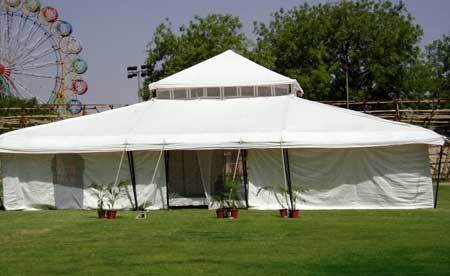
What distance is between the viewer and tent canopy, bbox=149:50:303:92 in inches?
817

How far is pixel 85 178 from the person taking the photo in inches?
743

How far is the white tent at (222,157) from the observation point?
1761 centimetres

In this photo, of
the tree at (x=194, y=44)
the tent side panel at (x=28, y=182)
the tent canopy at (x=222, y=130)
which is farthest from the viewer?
the tree at (x=194, y=44)

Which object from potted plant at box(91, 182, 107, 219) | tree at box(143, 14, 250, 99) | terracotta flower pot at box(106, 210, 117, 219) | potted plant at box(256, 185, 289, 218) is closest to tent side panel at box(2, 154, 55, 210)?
potted plant at box(91, 182, 107, 219)

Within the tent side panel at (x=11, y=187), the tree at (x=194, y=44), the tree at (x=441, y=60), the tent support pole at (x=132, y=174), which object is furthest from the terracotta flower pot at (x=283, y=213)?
the tree at (x=441, y=60)

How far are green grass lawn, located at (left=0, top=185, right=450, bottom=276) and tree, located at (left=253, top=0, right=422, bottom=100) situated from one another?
29.0m

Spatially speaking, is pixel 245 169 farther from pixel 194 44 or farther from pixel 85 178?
pixel 194 44

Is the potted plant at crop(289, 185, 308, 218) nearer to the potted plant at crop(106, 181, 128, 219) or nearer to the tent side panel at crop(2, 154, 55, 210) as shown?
the potted plant at crop(106, 181, 128, 219)

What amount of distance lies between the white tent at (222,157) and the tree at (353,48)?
82.7ft

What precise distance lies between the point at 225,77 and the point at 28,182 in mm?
5978

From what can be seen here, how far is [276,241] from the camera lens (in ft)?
39.3

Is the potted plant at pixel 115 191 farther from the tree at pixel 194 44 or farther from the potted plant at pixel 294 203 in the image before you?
the tree at pixel 194 44

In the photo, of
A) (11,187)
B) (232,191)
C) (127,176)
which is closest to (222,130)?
(232,191)

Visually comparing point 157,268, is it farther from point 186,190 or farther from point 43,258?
point 186,190
